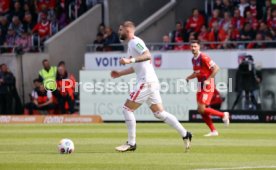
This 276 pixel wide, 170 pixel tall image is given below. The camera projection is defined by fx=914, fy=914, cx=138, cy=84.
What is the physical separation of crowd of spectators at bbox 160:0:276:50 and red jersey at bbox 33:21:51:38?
189 inches

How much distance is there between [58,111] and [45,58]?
3.19 m

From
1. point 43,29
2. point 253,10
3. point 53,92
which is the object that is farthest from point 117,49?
point 253,10

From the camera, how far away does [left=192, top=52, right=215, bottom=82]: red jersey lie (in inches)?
829

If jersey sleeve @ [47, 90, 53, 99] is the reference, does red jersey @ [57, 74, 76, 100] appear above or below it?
above

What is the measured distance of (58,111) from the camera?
31406mm

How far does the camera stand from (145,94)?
15961 millimetres

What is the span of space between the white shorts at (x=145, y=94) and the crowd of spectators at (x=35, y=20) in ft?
60.9

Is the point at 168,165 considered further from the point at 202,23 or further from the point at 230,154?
the point at 202,23

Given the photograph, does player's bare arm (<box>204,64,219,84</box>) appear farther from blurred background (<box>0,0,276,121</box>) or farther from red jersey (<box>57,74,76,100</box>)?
red jersey (<box>57,74,76,100</box>)

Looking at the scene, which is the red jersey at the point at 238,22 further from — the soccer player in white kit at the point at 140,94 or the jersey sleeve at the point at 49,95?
the soccer player in white kit at the point at 140,94

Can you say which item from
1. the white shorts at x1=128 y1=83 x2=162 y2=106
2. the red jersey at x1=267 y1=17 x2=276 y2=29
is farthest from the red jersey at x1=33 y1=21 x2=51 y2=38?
the white shorts at x1=128 y1=83 x2=162 y2=106

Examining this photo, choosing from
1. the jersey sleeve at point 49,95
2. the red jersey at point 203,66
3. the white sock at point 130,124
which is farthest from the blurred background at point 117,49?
the white sock at point 130,124

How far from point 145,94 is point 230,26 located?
50.9 ft

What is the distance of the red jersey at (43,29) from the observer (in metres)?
34.7
